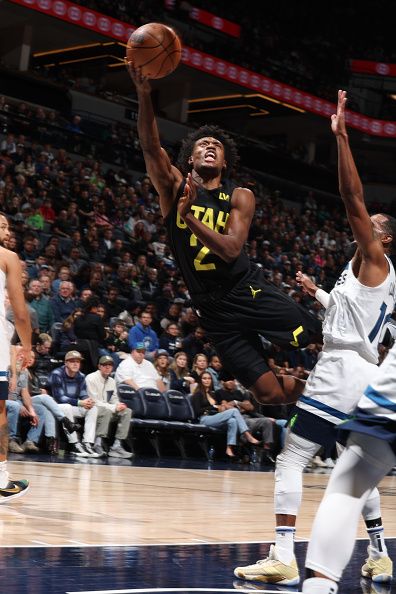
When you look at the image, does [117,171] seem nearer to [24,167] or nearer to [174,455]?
[24,167]

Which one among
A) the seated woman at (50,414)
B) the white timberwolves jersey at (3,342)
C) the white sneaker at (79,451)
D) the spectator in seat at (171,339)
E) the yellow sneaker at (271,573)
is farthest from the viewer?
the spectator in seat at (171,339)

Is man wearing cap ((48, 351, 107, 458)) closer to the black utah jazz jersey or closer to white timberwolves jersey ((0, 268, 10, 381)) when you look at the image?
white timberwolves jersey ((0, 268, 10, 381))

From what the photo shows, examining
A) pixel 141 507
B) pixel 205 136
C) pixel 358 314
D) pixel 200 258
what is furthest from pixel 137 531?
pixel 205 136

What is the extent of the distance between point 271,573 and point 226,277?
154 centimetres

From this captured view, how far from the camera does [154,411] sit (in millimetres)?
11102

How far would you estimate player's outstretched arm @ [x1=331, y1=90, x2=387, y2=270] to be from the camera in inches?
140

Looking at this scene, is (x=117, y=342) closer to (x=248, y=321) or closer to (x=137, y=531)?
(x=137, y=531)

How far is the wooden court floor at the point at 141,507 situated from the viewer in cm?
497

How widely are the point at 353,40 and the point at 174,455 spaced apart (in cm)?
2317

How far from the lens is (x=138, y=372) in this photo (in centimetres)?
1130

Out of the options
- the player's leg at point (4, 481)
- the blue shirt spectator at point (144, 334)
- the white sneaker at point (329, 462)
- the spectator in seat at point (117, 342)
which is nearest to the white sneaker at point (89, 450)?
the spectator in seat at point (117, 342)

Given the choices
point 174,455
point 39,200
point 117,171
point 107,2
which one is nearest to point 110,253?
point 39,200

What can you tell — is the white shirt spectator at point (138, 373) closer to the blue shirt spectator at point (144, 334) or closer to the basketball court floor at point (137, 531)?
the blue shirt spectator at point (144, 334)

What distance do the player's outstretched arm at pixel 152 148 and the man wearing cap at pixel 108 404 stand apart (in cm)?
586
